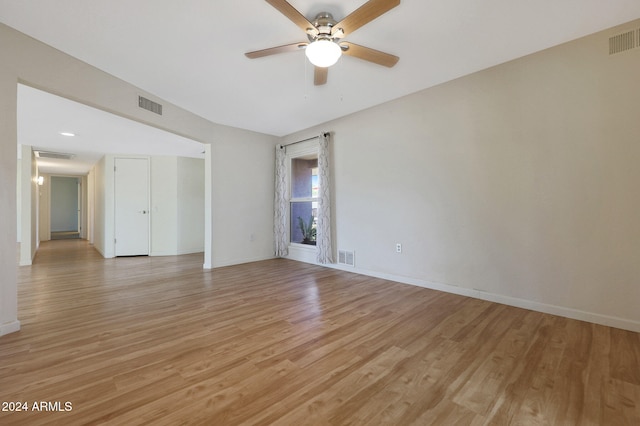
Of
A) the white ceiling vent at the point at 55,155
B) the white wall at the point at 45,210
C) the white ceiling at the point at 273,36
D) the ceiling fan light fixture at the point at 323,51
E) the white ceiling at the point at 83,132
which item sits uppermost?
the white ceiling at the point at 273,36

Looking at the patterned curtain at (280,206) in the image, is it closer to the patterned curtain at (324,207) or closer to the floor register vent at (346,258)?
the patterned curtain at (324,207)

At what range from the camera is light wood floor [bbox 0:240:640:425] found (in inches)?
50.7

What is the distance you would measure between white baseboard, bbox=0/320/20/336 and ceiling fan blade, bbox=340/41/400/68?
3.56 metres

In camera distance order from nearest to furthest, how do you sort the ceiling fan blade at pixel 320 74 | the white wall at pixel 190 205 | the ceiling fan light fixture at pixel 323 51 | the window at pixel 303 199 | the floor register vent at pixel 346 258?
1. the ceiling fan light fixture at pixel 323 51
2. the ceiling fan blade at pixel 320 74
3. the floor register vent at pixel 346 258
4. the window at pixel 303 199
5. the white wall at pixel 190 205

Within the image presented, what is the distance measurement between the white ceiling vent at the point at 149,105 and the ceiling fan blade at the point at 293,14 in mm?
2396

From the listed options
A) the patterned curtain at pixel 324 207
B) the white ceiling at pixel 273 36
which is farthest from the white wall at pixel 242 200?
the white ceiling at pixel 273 36

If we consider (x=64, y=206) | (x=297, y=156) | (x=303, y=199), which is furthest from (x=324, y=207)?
(x=64, y=206)

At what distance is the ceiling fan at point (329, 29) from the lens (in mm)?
1632

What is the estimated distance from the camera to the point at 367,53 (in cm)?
218

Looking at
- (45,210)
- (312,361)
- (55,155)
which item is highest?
(55,155)

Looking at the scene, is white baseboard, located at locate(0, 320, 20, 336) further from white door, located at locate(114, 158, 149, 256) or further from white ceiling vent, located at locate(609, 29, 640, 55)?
white ceiling vent, located at locate(609, 29, 640, 55)

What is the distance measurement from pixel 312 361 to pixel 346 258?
2.56 meters

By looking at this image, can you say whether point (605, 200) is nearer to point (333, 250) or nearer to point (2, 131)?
point (333, 250)

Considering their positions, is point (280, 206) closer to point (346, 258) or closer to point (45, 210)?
point (346, 258)
